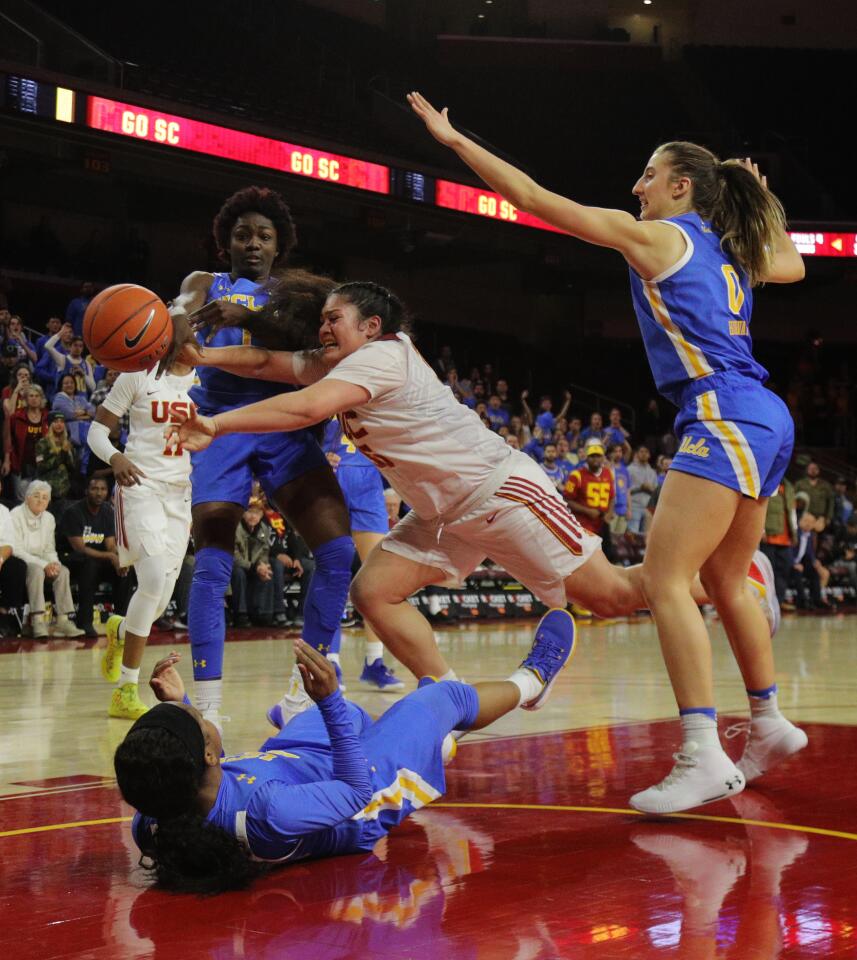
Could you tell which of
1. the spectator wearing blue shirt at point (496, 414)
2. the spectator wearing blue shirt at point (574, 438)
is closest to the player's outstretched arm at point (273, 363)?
the spectator wearing blue shirt at point (496, 414)

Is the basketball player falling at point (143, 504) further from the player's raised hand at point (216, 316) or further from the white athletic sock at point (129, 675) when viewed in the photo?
the player's raised hand at point (216, 316)

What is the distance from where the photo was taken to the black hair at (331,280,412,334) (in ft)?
13.5

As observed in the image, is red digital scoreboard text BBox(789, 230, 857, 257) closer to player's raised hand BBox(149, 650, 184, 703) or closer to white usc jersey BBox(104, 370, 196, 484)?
white usc jersey BBox(104, 370, 196, 484)

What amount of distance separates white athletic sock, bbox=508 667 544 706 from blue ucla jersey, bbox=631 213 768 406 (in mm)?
1006

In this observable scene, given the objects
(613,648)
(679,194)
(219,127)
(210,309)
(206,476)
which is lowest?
(613,648)

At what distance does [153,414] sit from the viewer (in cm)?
676

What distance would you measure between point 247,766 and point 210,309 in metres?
1.74

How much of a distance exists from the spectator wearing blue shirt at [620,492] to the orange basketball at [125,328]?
40.2 feet

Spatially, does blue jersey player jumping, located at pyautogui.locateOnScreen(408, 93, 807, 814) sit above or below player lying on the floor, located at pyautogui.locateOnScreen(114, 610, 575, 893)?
above

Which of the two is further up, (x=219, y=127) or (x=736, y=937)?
(x=219, y=127)

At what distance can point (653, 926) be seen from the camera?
2.65 meters

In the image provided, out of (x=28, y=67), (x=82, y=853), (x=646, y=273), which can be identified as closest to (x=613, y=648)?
(x=646, y=273)

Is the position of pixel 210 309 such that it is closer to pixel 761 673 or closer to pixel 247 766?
pixel 247 766

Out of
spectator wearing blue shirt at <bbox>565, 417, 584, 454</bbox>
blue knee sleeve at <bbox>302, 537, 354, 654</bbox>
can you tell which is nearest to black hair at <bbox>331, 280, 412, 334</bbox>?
blue knee sleeve at <bbox>302, 537, 354, 654</bbox>
